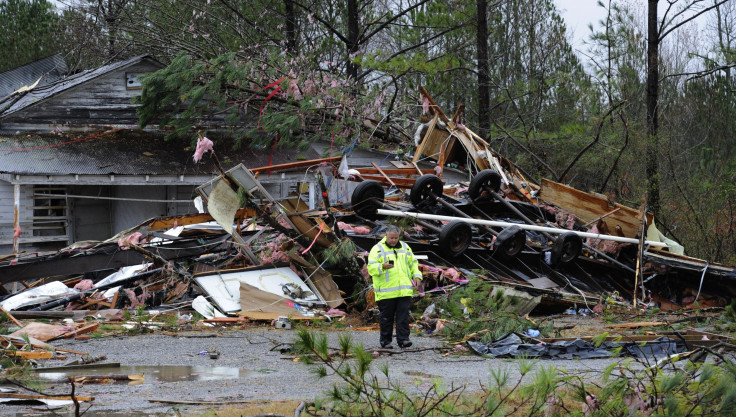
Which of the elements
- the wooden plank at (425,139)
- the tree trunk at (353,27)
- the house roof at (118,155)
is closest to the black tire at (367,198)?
the wooden plank at (425,139)

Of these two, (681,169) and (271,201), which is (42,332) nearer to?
(271,201)

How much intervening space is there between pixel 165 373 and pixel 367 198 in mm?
6491

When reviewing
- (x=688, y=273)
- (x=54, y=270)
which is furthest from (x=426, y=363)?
(x=54, y=270)

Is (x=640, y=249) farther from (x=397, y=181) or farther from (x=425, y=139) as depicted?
(x=425, y=139)

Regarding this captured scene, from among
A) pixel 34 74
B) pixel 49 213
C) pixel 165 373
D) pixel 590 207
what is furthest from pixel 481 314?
pixel 34 74

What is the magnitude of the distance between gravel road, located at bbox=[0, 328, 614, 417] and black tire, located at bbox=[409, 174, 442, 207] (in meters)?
3.75

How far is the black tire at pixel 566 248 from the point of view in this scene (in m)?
13.2

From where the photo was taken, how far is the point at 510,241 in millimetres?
12961

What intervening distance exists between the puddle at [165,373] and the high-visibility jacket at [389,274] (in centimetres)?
200

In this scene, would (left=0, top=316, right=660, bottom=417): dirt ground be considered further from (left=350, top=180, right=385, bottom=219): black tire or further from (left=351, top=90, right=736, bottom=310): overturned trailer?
(left=350, top=180, right=385, bottom=219): black tire

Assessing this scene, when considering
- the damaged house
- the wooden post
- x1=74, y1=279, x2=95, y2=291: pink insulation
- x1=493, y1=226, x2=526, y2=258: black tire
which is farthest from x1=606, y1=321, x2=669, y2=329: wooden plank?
the damaged house

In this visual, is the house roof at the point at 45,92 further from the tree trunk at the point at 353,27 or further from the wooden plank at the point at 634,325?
the wooden plank at the point at 634,325

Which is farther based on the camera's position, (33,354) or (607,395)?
(33,354)

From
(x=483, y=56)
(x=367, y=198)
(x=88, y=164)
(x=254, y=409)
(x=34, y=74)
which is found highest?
(x=34, y=74)
